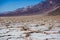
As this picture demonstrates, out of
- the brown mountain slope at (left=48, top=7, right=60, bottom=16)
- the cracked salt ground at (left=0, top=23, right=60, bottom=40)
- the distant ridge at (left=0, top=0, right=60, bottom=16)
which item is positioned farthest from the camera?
the brown mountain slope at (left=48, top=7, right=60, bottom=16)

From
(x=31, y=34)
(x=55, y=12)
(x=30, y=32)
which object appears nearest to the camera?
(x=31, y=34)

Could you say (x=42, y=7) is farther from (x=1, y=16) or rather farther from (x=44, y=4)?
(x=1, y=16)

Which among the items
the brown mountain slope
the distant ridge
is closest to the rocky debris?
the distant ridge

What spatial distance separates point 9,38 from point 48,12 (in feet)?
18.5

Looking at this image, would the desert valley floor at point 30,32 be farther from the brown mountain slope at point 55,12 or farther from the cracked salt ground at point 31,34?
the brown mountain slope at point 55,12

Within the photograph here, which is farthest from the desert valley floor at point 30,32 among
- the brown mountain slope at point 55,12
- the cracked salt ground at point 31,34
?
the brown mountain slope at point 55,12

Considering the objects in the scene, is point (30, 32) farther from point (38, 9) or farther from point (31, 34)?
point (38, 9)

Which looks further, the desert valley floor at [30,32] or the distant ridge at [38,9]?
the distant ridge at [38,9]

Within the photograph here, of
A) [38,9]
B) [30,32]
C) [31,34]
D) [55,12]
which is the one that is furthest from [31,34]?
[55,12]

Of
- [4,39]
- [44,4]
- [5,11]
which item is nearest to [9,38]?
[4,39]

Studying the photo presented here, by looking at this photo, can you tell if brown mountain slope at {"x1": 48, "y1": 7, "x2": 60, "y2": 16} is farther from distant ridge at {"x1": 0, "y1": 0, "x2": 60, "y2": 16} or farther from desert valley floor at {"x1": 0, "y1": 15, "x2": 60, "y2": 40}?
desert valley floor at {"x1": 0, "y1": 15, "x2": 60, "y2": 40}

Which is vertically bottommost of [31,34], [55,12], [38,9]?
[31,34]

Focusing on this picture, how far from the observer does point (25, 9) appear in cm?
786

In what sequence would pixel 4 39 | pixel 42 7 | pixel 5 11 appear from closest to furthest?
pixel 4 39, pixel 5 11, pixel 42 7
